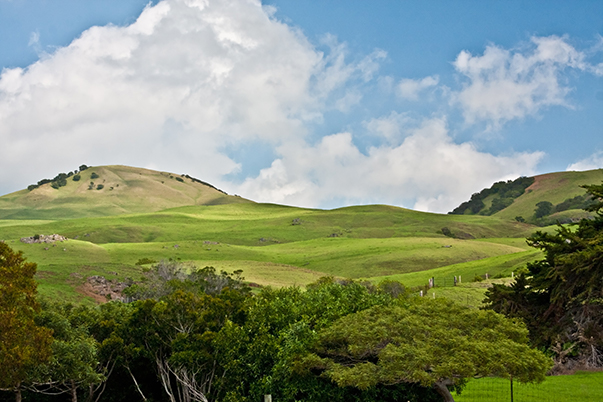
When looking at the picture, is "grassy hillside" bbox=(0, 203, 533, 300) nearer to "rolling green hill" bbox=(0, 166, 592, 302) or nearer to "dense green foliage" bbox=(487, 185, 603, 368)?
"rolling green hill" bbox=(0, 166, 592, 302)

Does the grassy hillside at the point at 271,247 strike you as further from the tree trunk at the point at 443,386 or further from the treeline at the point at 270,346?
the tree trunk at the point at 443,386

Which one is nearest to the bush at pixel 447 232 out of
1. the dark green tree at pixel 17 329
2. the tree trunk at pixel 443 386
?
the tree trunk at pixel 443 386

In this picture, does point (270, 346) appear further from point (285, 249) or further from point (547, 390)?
point (285, 249)

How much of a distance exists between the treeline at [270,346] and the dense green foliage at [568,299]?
21.8 feet

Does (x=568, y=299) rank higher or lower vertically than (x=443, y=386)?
higher

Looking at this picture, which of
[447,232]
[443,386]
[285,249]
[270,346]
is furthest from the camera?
[447,232]

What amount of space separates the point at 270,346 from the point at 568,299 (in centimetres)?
1627

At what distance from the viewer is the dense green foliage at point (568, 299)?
28875 mm

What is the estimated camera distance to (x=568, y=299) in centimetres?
3042

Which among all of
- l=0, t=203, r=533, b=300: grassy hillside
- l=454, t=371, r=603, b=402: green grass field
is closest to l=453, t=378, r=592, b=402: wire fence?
l=454, t=371, r=603, b=402: green grass field

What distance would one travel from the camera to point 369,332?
22.3 meters

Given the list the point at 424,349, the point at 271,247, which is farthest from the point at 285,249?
the point at 424,349

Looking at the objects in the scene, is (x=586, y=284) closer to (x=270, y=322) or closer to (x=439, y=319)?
(x=439, y=319)

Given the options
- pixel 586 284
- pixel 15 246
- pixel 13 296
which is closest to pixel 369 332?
pixel 586 284
